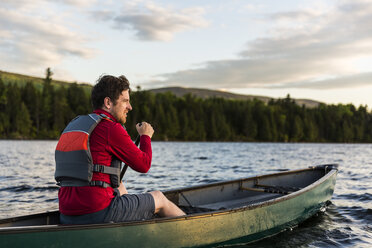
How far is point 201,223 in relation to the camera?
18.0 ft

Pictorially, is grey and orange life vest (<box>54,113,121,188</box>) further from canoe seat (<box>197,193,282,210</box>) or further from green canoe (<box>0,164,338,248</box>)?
canoe seat (<box>197,193,282,210</box>)

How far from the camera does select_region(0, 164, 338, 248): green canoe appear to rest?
420 cm

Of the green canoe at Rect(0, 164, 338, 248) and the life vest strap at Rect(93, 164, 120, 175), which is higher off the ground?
the life vest strap at Rect(93, 164, 120, 175)

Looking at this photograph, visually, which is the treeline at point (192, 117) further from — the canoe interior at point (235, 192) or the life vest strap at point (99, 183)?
the life vest strap at point (99, 183)

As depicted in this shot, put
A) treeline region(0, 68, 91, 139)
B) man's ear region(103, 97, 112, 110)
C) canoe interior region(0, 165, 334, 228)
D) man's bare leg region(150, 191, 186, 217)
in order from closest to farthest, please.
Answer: man's ear region(103, 97, 112, 110)
man's bare leg region(150, 191, 186, 217)
canoe interior region(0, 165, 334, 228)
treeline region(0, 68, 91, 139)

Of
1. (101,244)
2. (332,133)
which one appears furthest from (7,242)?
(332,133)

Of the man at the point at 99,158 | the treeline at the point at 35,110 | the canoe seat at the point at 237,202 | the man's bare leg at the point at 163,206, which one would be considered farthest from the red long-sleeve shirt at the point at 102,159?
the treeline at the point at 35,110

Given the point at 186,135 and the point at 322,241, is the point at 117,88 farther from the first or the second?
the point at 186,135

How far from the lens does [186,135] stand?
109 m

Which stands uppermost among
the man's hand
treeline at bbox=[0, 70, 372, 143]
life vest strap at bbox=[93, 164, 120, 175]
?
treeline at bbox=[0, 70, 372, 143]

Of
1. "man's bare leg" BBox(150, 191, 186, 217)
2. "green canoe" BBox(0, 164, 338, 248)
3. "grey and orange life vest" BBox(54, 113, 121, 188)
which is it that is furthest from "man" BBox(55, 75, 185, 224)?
"man's bare leg" BBox(150, 191, 186, 217)

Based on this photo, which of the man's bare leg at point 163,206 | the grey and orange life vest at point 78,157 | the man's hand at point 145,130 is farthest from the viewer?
the man's bare leg at point 163,206

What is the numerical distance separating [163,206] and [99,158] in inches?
51.1

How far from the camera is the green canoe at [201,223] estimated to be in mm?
4201
